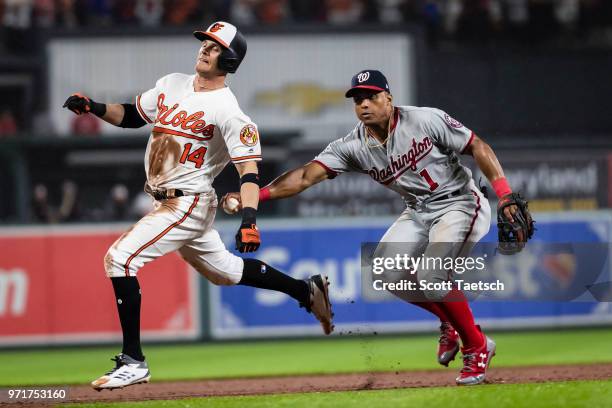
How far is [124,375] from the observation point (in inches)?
258

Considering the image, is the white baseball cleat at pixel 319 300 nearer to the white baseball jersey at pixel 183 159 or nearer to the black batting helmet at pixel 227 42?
the white baseball jersey at pixel 183 159

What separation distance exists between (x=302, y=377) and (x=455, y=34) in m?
8.28

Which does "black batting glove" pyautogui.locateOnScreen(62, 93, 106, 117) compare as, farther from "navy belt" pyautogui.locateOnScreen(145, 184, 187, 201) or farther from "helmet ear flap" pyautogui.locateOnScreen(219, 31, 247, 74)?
"helmet ear flap" pyautogui.locateOnScreen(219, 31, 247, 74)

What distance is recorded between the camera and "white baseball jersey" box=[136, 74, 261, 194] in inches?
267

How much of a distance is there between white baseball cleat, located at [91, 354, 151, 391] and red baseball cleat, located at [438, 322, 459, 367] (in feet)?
6.72

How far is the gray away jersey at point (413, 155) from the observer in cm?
696

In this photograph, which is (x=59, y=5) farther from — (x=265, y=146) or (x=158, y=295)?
(x=158, y=295)

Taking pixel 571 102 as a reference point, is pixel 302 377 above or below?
below

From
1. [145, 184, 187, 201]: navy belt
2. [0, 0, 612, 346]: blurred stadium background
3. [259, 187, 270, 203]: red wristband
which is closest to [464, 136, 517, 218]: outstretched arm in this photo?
[259, 187, 270, 203]: red wristband

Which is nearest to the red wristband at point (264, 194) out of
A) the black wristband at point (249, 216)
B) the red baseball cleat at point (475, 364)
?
the black wristband at point (249, 216)

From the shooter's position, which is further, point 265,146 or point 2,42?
point 2,42

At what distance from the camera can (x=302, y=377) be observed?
9.03 m

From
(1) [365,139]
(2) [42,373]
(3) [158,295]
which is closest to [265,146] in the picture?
(3) [158,295]

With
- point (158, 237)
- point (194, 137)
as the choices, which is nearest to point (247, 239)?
point (158, 237)
